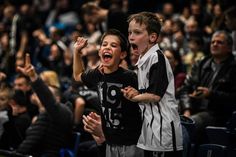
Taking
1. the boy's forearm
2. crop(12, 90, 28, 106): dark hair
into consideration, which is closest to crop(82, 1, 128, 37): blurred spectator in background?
crop(12, 90, 28, 106): dark hair

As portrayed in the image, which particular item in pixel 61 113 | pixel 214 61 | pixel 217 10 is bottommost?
pixel 61 113

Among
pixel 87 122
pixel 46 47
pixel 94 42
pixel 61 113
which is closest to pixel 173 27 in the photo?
pixel 94 42

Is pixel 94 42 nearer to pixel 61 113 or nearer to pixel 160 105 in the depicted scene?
pixel 61 113

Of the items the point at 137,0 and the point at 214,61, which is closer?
the point at 214,61

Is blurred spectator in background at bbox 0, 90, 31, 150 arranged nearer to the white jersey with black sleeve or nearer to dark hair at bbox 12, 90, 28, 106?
dark hair at bbox 12, 90, 28, 106

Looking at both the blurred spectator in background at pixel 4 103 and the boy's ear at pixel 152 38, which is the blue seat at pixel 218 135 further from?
the blurred spectator in background at pixel 4 103

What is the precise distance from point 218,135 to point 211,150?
10.2 inches

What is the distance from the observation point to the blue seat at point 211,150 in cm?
555

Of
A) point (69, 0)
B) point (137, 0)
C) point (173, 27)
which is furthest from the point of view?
point (69, 0)

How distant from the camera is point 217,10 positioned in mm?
9359

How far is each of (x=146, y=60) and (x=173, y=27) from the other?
554cm

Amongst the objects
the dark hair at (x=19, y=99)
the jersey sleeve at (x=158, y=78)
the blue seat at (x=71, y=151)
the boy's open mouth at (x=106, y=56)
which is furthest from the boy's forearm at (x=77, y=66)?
the dark hair at (x=19, y=99)

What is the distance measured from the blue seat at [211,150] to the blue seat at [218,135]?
0.16 metres

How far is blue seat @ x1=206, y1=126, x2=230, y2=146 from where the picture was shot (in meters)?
5.71
